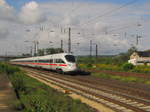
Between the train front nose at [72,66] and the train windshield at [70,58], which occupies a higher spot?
the train windshield at [70,58]

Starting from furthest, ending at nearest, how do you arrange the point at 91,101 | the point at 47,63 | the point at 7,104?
the point at 47,63, the point at 91,101, the point at 7,104

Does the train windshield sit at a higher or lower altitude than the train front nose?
higher

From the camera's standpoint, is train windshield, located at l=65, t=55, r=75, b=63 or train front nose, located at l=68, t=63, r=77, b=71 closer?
train front nose, located at l=68, t=63, r=77, b=71

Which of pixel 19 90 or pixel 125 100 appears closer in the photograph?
pixel 125 100

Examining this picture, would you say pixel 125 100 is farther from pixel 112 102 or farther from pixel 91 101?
pixel 91 101

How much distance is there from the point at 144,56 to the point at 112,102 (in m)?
86.2

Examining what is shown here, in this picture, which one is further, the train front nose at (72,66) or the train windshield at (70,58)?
the train windshield at (70,58)

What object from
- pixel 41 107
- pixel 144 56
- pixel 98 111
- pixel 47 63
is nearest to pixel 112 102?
pixel 98 111

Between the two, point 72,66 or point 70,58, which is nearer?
point 72,66

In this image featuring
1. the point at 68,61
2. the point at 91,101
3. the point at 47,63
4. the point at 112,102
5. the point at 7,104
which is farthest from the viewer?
the point at 47,63

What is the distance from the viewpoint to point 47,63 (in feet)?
133

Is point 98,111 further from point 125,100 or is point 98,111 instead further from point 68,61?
point 68,61

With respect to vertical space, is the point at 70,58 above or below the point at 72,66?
above

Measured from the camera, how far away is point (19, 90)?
14680 mm
